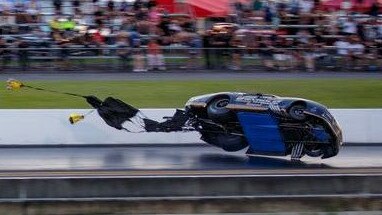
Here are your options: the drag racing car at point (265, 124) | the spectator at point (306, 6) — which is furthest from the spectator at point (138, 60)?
the drag racing car at point (265, 124)

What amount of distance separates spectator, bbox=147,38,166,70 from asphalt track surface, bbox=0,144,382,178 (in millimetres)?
8275

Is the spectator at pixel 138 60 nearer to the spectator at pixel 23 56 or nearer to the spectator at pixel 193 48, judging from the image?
the spectator at pixel 193 48

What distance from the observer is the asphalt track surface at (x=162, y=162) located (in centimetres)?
1218

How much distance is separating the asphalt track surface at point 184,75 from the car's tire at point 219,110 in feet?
28.2

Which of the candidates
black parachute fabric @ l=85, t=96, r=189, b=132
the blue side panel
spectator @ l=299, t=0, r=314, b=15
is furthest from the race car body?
spectator @ l=299, t=0, r=314, b=15

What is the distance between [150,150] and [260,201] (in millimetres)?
5483

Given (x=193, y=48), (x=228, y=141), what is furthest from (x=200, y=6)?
(x=228, y=141)

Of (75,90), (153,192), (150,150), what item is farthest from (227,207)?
(75,90)

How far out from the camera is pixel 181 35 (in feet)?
79.0

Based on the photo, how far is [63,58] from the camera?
77.3ft

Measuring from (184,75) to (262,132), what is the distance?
1011 cm

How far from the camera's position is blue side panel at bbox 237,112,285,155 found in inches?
520

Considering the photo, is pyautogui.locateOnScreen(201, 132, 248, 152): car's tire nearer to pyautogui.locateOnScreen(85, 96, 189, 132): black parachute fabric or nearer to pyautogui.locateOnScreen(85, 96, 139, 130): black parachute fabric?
pyautogui.locateOnScreen(85, 96, 189, 132): black parachute fabric

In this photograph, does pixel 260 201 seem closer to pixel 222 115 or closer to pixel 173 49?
pixel 222 115
